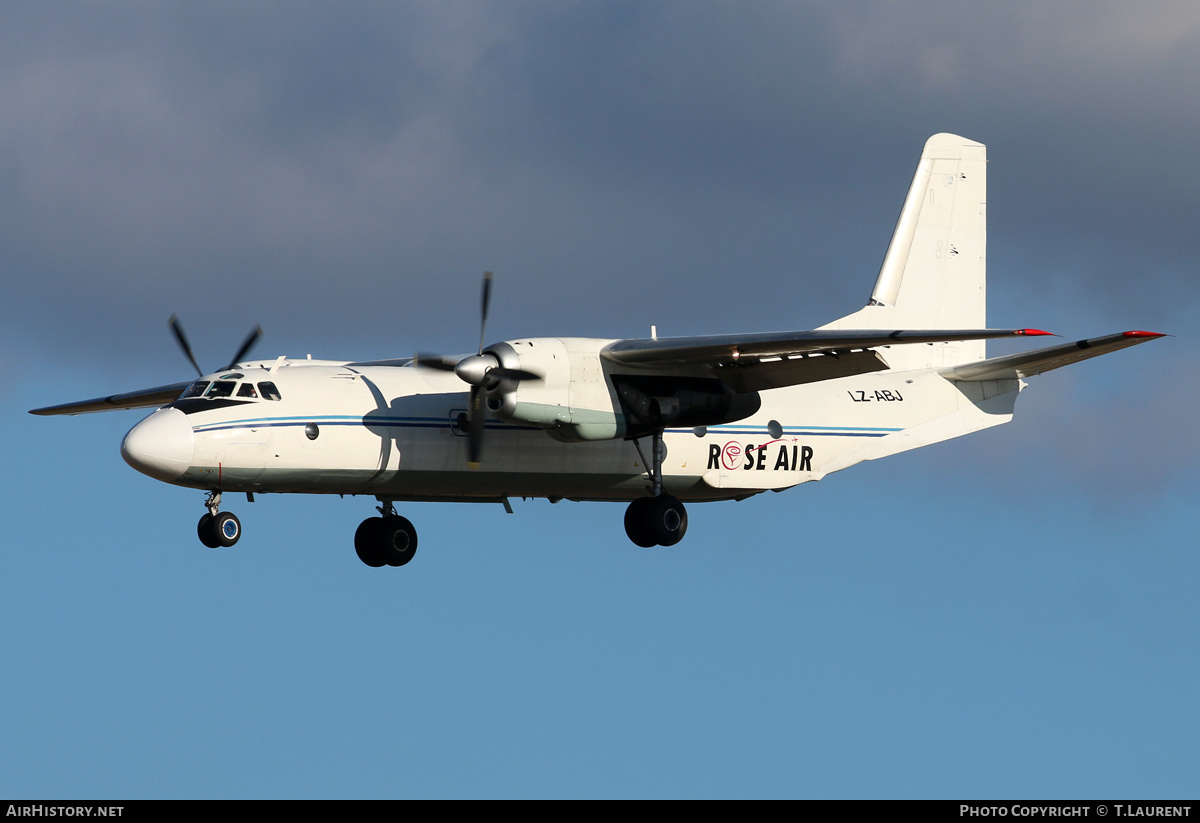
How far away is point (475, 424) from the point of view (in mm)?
23797

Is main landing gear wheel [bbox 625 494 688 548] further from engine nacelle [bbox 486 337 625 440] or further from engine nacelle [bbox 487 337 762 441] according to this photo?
engine nacelle [bbox 486 337 625 440]

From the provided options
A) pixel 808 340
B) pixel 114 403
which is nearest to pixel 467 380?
pixel 808 340

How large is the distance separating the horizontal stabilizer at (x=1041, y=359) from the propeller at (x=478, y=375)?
8.30 meters

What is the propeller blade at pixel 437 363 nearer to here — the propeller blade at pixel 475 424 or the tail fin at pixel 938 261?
the propeller blade at pixel 475 424

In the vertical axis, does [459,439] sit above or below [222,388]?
below

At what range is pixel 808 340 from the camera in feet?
75.2

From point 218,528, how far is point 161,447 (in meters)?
1.46

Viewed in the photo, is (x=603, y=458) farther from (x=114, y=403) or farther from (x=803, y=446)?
(x=114, y=403)

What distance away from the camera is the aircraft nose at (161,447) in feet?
72.5

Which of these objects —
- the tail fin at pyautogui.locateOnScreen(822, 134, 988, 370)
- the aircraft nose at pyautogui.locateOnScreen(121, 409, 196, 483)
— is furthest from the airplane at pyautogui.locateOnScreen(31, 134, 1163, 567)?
the tail fin at pyautogui.locateOnScreen(822, 134, 988, 370)

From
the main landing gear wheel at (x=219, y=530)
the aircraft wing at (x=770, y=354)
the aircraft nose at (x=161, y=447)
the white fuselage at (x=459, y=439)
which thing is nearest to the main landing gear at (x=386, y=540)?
the white fuselage at (x=459, y=439)

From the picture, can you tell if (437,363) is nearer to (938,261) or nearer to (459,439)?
(459,439)

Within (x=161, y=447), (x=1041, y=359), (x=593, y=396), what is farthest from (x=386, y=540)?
(x=1041, y=359)

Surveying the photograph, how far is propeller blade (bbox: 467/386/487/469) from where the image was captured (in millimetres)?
23625
